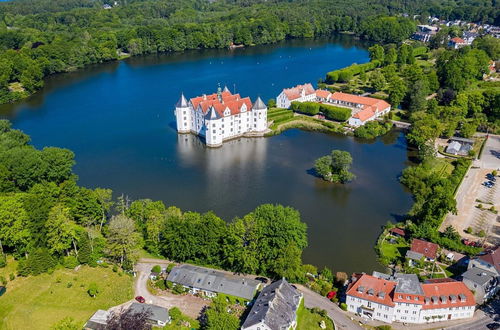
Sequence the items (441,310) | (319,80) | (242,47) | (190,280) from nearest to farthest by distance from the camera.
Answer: (441,310)
(190,280)
(319,80)
(242,47)

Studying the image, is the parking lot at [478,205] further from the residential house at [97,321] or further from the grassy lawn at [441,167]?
the residential house at [97,321]

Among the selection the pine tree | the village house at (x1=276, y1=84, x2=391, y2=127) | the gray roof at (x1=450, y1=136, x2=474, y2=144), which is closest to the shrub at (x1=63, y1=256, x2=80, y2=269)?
the pine tree

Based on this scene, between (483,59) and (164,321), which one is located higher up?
(483,59)

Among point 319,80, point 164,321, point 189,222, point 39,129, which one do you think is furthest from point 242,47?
point 164,321

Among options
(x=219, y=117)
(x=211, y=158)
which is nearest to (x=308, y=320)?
(x=211, y=158)

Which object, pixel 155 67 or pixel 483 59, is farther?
pixel 155 67

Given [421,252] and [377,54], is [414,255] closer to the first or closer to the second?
[421,252]

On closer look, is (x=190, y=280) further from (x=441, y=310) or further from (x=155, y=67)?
(x=155, y=67)
